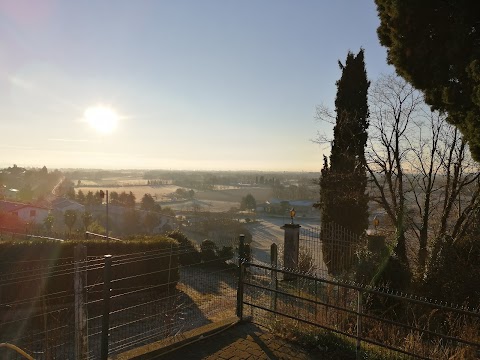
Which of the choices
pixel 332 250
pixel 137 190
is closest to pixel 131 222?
pixel 332 250

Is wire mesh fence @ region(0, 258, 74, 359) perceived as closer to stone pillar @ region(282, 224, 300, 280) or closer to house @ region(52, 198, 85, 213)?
stone pillar @ region(282, 224, 300, 280)

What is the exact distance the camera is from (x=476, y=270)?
313 inches

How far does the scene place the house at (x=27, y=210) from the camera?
107ft

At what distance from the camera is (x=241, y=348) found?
507 cm

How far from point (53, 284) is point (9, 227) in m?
13.7

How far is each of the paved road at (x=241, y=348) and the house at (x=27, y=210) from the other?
106 ft

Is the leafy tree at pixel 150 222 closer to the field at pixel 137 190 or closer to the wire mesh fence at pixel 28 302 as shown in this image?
the wire mesh fence at pixel 28 302

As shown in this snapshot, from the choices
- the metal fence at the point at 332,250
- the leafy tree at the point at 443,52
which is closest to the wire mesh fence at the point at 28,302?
the metal fence at the point at 332,250

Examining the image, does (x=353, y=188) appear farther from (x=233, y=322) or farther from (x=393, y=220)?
(x=233, y=322)

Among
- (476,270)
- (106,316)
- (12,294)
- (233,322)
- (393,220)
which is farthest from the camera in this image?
(393,220)

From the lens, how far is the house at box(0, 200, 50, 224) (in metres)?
32.7

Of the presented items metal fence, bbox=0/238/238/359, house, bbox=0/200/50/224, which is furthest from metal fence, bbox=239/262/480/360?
house, bbox=0/200/50/224

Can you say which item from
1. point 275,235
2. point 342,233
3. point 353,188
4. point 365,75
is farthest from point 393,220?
point 275,235

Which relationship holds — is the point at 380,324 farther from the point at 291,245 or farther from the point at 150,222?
the point at 150,222
